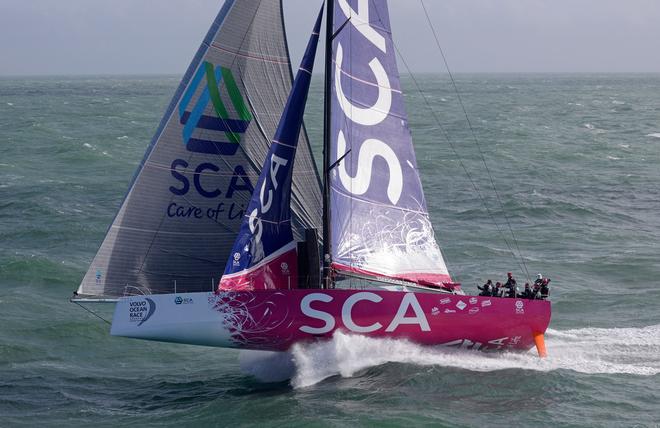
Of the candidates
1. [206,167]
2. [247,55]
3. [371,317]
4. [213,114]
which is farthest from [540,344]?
[247,55]

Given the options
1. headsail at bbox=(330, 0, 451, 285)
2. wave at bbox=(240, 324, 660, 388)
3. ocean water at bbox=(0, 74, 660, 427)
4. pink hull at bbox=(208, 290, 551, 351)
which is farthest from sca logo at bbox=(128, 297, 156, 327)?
headsail at bbox=(330, 0, 451, 285)

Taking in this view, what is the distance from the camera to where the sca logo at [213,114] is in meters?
17.2

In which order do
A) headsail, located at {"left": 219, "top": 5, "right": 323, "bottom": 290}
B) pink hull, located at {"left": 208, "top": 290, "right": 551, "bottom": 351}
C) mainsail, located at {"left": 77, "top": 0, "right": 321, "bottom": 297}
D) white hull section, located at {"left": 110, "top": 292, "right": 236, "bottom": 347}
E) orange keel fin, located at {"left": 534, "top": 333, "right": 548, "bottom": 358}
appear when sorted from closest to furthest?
white hull section, located at {"left": 110, "top": 292, "right": 236, "bottom": 347}, pink hull, located at {"left": 208, "top": 290, "right": 551, "bottom": 351}, headsail, located at {"left": 219, "top": 5, "right": 323, "bottom": 290}, mainsail, located at {"left": 77, "top": 0, "right": 321, "bottom": 297}, orange keel fin, located at {"left": 534, "top": 333, "right": 548, "bottom": 358}

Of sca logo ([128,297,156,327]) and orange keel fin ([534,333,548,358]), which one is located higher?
sca logo ([128,297,156,327])

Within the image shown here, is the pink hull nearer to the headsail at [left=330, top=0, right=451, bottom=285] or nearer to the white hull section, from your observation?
the white hull section

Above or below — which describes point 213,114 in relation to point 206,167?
above

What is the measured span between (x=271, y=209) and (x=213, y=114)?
6.64 ft

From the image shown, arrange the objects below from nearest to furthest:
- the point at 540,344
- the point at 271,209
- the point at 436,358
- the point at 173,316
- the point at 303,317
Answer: the point at 173,316, the point at 303,317, the point at 271,209, the point at 436,358, the point at 540,344

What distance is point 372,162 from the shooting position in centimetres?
1788

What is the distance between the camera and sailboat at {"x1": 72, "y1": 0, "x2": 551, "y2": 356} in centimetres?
1664

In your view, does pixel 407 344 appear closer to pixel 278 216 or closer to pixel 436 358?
pixel 436 358

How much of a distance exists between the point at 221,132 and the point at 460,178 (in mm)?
27460

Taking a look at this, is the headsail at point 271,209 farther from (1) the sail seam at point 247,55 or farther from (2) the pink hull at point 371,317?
(1) the sail seam at point 247,55

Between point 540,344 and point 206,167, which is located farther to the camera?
point 540,344
